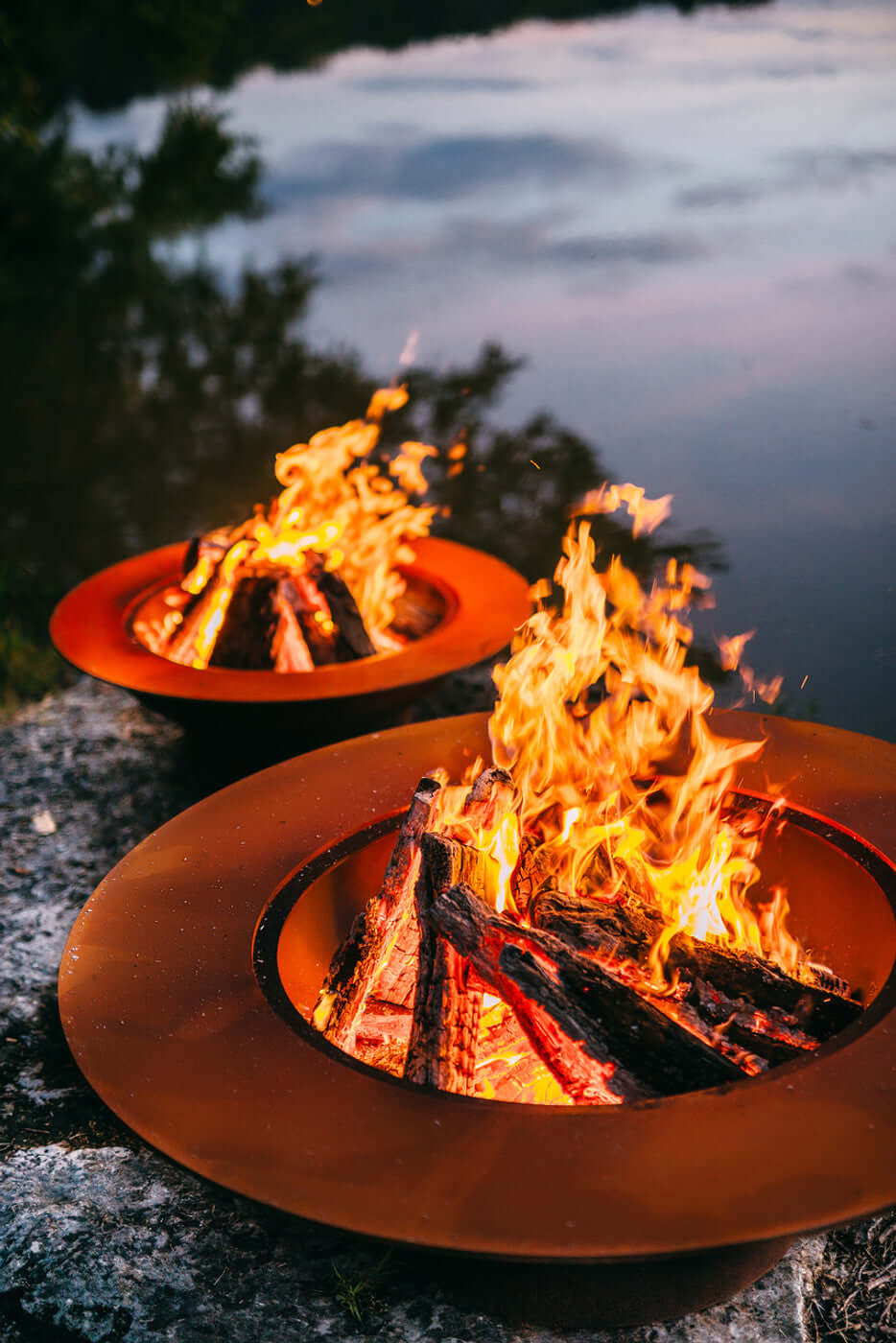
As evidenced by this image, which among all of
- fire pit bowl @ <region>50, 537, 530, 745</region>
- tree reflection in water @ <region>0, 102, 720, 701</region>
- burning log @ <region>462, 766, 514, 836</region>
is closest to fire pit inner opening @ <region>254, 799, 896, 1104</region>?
burning log @ <region>462, 766, 514, 836</region>

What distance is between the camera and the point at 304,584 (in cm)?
336

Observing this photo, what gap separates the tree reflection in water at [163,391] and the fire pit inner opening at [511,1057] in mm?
2455

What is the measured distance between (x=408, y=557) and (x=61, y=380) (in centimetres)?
517

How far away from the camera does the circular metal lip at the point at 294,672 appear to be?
9.86ft

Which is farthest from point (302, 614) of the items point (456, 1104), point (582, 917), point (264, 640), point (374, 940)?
point (456, 1104)

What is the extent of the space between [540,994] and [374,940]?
39cm

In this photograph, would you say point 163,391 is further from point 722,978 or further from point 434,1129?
point 434,1129

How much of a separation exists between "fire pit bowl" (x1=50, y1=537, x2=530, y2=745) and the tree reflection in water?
958 millimetres

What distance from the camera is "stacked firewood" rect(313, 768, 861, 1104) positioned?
1.70 metres

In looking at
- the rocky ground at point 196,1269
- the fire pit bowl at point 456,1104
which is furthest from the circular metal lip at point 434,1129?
the rocky ground at point 196,1269

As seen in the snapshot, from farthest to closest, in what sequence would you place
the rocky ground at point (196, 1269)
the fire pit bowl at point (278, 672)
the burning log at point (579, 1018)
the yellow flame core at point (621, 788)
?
the fire pit bowl at point (278, 672), the yellow flame core at point (621, 788), the rocky ground at point (196, 1269), the burning log at point (579, 1018)

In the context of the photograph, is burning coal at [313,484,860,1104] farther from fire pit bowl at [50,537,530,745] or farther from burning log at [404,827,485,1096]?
fire pit bowl at [50,537,530,745]

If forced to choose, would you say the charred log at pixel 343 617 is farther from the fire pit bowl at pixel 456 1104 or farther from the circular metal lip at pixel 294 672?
the fire pit bowl at pixel 456 1104

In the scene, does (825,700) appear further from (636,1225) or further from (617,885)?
(636,1225)
